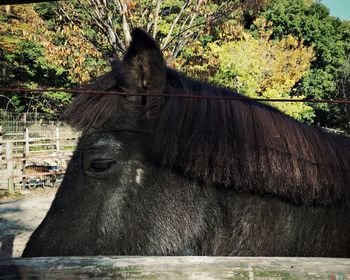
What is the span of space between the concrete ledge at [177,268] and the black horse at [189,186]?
34 centimetres

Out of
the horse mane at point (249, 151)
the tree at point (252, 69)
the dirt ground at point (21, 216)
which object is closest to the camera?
the horse mane at point (249, 151)

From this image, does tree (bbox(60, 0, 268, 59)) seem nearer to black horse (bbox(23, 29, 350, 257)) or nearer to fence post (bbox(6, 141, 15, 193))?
fence post (bbox(6, 141, 15, 193))

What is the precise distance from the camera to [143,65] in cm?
176

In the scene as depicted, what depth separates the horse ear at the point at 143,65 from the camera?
5.65 feet

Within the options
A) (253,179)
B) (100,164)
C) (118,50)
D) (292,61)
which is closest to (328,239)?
(253,179)

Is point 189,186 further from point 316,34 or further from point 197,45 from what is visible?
point 316,34

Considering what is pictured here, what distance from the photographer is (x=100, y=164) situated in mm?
1757

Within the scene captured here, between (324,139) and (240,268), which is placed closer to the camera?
(240,268)

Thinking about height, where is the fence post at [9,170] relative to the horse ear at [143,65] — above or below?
below

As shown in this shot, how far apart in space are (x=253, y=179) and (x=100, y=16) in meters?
8.46

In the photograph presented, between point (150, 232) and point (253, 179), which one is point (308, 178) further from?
point (150, 232)

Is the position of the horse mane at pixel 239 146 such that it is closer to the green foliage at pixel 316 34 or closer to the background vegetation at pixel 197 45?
the background vegetation at pixel 197 45


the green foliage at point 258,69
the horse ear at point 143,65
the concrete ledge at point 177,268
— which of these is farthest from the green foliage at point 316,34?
the concrete ledge at point 177,268

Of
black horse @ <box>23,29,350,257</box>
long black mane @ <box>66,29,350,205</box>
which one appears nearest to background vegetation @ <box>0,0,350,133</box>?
long black mane @ <box>66,29,350,205</box>
